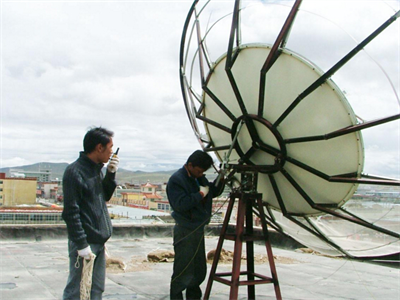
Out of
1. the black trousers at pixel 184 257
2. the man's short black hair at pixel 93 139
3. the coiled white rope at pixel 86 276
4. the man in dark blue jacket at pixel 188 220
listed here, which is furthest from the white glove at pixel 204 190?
the coiled white rope at pixel 86 276

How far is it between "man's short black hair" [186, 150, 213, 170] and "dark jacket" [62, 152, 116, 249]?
3.42 ft

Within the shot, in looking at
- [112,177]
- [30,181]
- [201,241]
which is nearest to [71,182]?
[112,177]

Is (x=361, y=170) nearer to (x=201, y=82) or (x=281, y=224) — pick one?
(x=281, y=224)

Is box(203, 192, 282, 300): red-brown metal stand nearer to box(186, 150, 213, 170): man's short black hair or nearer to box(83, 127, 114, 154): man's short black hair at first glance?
box(186, 150, 213, 170): man's short black hair

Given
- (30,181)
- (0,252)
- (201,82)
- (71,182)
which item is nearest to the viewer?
(71,182)

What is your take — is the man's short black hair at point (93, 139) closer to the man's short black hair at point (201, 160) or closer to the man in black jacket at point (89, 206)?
the man in black jacket at point (89, 206)

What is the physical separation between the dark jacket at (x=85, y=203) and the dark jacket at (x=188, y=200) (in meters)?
0.87

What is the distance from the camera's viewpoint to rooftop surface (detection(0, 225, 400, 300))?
19.4 ft

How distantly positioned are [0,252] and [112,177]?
18.1ft

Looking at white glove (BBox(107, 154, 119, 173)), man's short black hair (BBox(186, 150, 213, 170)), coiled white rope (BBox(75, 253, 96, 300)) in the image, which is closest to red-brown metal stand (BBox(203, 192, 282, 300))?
man's short black hair (BBox(186, 150, 213, 170))

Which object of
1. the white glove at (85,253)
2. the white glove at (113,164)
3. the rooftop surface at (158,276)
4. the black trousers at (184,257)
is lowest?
the rooftop surface at (158,276)

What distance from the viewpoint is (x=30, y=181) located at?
78.2 m

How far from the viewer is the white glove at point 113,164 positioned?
163 inches

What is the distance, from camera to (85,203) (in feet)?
12.7
